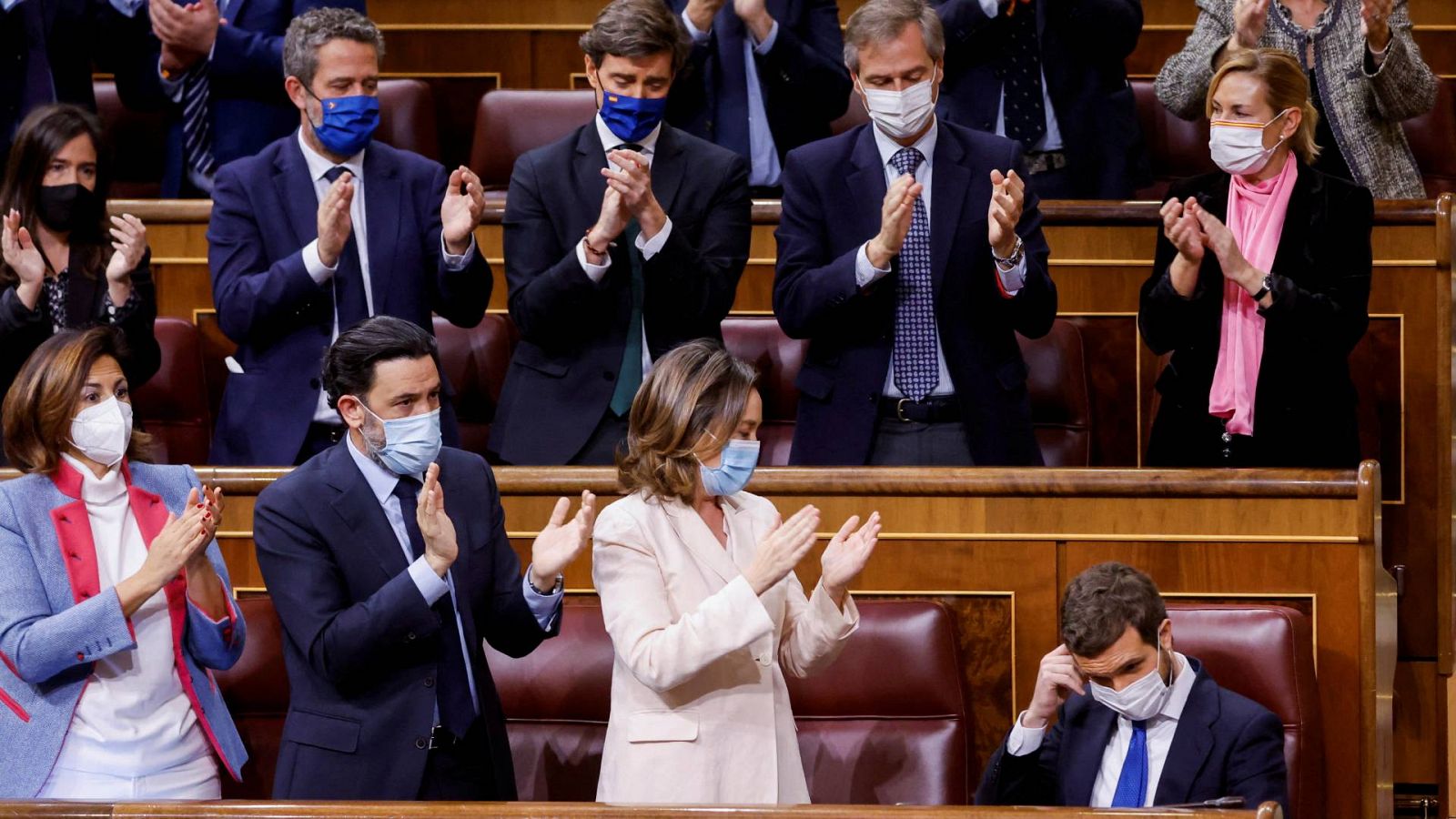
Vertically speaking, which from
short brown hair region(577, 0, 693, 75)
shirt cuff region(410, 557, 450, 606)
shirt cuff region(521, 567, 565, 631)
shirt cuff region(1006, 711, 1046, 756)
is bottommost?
shirt cuff region(1006, 711, 1046, 756)

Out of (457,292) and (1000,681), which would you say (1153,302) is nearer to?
(1000,681)

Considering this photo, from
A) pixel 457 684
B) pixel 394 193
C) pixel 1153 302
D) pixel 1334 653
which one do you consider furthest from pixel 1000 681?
pixel 394 193

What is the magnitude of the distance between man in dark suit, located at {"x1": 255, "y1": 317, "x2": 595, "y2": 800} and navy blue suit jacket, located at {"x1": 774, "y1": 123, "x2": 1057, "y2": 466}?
2.18ft

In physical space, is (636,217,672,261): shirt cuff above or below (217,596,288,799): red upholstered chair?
above

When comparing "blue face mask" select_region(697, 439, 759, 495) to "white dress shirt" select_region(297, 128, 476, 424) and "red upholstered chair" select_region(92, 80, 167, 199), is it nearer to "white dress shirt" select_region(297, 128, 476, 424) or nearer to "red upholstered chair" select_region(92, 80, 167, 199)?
"white dress shirt" select_region(297, 128, 476, 424)

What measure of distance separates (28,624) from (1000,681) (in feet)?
4.00

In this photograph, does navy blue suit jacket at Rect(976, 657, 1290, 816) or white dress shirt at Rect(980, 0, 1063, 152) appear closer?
navy blue suit jacket at Rect(976, 657, 1290, 816)

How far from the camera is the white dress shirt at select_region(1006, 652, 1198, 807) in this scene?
2.16 m

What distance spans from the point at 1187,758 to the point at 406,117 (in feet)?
7.70

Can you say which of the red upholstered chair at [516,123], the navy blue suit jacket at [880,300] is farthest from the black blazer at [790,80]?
the navy blue suit jacket at [880,300]

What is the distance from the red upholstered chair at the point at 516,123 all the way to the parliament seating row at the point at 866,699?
61.1 inches

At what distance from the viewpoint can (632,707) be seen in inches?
78.5

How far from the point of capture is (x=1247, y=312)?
2648mm

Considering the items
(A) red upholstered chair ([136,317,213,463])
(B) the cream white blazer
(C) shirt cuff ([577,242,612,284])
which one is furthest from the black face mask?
(B) the cream white blazer
